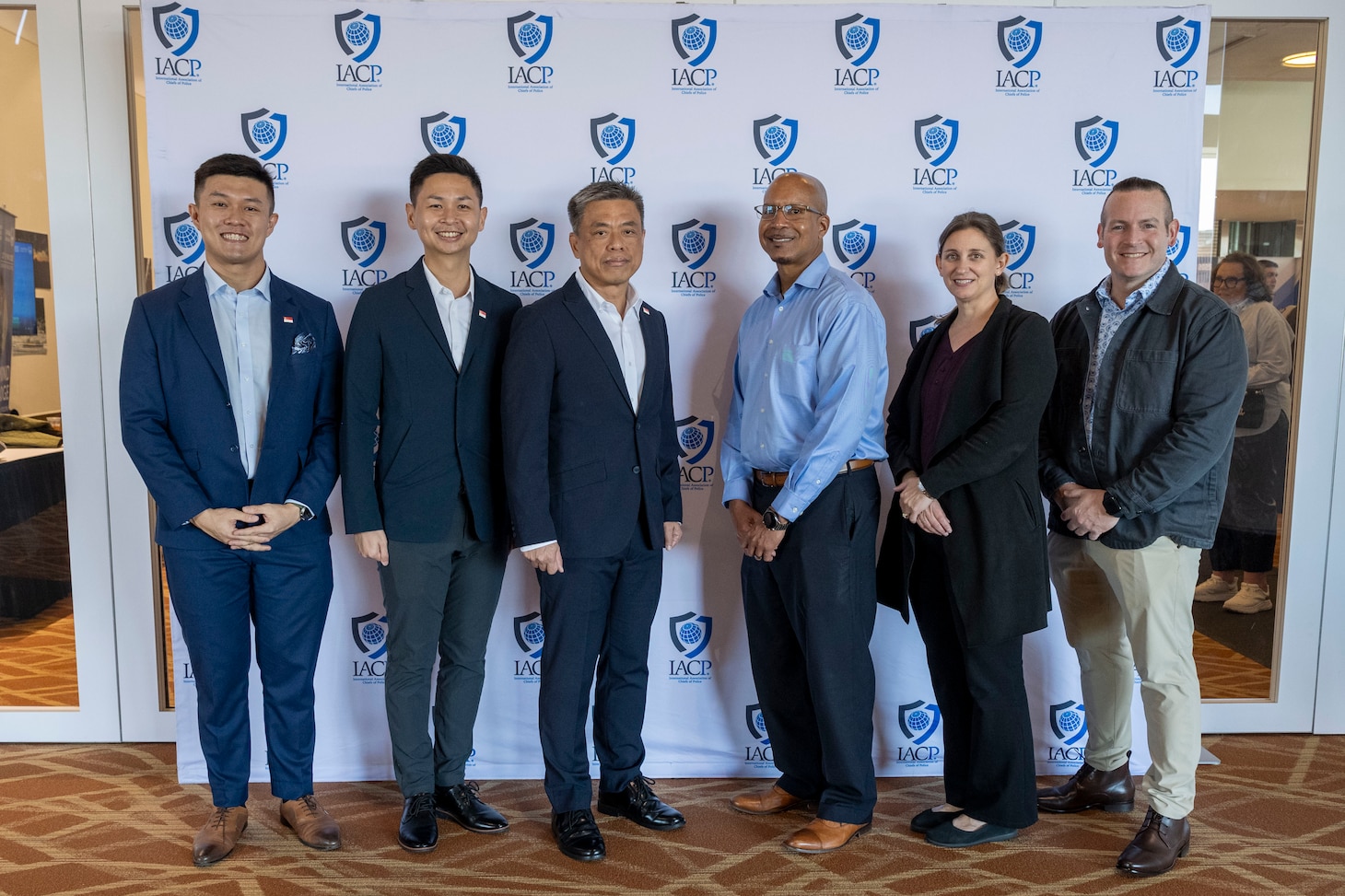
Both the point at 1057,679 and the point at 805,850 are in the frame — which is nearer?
the point at 805,850

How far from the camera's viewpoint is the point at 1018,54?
10.0 ft

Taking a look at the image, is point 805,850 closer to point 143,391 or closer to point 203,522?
point 203,522

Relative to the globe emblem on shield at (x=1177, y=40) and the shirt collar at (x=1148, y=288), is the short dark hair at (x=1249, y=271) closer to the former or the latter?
the globe emblem on shield at (x=1177, y=40)

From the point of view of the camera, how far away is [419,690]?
8.77ft

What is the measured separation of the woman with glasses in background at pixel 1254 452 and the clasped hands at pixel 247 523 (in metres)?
3.24

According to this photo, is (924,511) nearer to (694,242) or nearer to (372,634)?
(694,242)

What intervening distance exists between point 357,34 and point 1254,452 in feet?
11.7

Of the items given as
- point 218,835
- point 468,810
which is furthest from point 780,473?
point 218,835

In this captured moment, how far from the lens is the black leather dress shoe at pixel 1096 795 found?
2.88m

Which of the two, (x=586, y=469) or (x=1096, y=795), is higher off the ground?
(x=586, y=469)

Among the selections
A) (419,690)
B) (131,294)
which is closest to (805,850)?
(419,690)

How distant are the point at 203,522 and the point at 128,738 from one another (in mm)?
1535

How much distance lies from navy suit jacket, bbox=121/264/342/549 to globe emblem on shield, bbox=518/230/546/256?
804mm

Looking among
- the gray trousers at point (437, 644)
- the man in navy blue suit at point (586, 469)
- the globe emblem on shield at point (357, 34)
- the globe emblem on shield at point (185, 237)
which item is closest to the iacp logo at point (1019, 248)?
the man in navy blue suit at point (586, 469)
